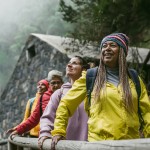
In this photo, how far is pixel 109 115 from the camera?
2633 millimetres

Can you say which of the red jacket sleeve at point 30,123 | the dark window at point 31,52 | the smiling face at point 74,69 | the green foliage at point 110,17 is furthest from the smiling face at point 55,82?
the dark window at point 31,52

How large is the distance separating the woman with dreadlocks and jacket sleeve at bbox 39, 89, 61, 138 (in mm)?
249

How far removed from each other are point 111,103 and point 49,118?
69 centimetres

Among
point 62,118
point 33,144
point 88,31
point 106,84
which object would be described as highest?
point 88,31

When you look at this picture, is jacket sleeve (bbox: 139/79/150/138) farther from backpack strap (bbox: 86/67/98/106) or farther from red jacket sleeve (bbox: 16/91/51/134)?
red jacket sleeve (bbox: 16/91/51/134)

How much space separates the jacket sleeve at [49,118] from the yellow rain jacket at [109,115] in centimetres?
25

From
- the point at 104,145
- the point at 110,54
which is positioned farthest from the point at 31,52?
the point at 104,145

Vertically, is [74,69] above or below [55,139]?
above

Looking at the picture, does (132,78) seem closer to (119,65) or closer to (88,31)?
(119,65)

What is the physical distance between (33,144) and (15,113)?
1183cm

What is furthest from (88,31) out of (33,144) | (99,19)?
(33,144)

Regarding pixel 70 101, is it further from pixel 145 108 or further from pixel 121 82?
pixel 145 108

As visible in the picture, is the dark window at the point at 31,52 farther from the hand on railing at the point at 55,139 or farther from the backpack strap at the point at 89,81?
the hand on railing at the point at 55,139

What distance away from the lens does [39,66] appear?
1410cm
